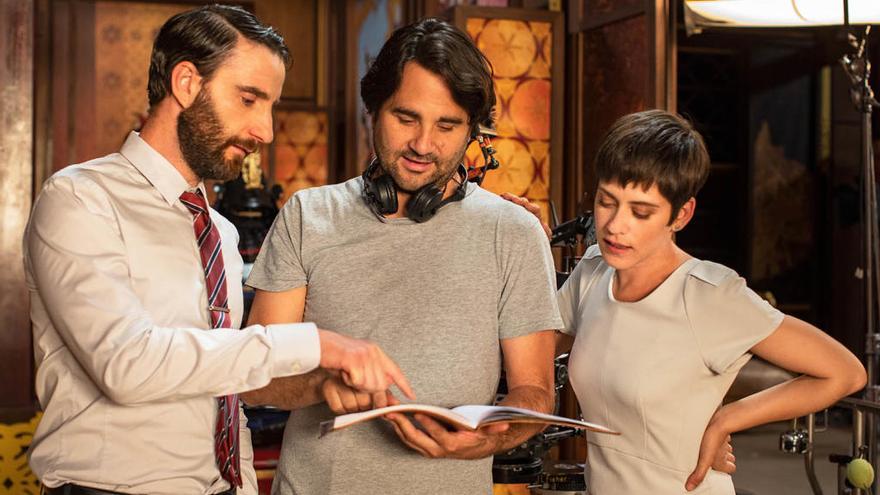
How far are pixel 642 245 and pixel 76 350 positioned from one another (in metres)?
1.02

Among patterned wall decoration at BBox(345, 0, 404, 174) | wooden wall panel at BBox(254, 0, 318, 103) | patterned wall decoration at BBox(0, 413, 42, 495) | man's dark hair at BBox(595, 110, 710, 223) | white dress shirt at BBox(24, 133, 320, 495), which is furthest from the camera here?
wooden wall panel at BBox(254, 0, 318, 103)

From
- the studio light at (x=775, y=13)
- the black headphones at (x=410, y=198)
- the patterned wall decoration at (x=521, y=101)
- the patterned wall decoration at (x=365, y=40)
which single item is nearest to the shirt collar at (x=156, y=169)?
the black headphones at (x=410, y=198)

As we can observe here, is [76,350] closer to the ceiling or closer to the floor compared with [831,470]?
closer to the ceiling

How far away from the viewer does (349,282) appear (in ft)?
6.17

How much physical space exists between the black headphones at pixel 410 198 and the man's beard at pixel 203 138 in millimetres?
256

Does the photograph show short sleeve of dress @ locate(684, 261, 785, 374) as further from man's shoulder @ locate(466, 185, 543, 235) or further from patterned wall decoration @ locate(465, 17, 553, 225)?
patterned wall decoration @ locate(465, 17, 553, 225)

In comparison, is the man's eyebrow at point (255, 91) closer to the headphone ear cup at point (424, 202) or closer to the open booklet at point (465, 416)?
the headphone ear cup at point (424, 202)

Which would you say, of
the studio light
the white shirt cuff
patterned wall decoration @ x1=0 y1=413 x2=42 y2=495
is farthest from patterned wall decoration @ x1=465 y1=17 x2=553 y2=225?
the white shirt cuff

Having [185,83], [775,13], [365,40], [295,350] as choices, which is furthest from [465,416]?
[365,40]

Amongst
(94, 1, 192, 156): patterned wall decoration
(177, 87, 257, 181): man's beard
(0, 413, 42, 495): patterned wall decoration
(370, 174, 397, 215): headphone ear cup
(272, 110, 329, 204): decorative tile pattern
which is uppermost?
(94, 1, 192, 156): patterned wall decoration

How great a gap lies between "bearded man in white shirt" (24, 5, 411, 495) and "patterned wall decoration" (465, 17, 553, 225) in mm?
2940

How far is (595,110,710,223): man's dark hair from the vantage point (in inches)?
78.6

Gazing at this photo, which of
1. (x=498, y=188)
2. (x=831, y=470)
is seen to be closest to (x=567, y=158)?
(x=498, y=188)

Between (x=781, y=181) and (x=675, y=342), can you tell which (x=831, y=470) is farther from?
(x=675, y=342)
